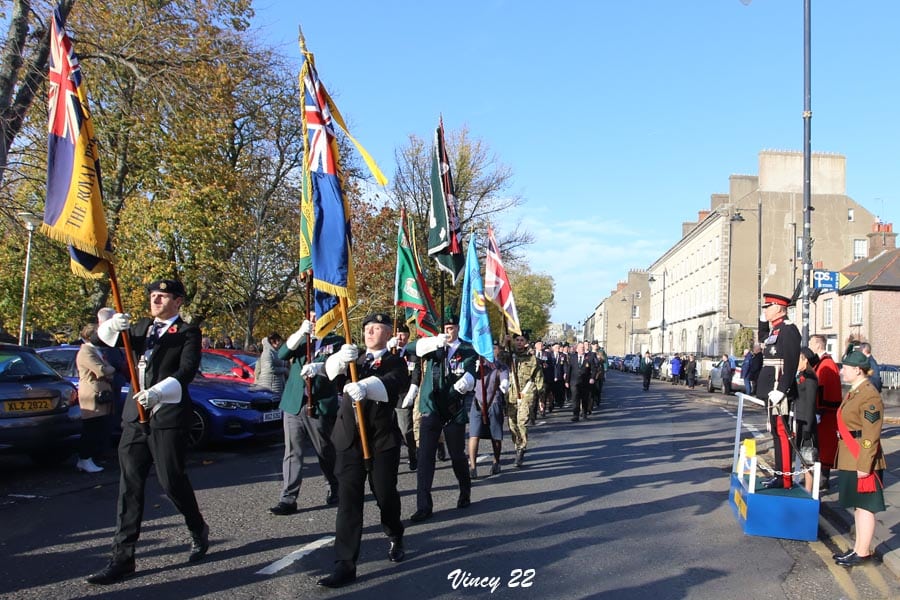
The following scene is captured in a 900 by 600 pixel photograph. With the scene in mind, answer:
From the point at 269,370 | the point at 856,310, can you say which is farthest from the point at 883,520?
the point at 856,310

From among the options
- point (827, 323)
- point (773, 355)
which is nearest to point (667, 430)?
point (773, 355)

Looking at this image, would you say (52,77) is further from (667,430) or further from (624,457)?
(667,430)

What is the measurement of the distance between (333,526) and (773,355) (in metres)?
4.77

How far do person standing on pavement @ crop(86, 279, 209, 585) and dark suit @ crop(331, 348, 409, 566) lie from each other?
109cm

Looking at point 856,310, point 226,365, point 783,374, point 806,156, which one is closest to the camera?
point 783,374

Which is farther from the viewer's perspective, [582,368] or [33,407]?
Answer: [582,368]

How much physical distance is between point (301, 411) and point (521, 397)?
4.27 meters

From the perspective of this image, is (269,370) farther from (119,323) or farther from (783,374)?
(783,374)

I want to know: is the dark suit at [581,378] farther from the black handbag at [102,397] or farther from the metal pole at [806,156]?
the black handbag at [102,397]

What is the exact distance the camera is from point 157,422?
5145 millimetres

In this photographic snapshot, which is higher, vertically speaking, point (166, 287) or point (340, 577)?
point (166, 287)

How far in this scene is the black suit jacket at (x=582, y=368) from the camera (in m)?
17.9

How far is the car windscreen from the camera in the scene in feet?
28.6

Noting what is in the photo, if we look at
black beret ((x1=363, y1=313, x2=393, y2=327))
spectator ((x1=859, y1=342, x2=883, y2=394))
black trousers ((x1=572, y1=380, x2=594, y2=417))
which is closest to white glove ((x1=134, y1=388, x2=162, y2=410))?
black beret ((x1=363, y1=313, x2=393, y2=327))
